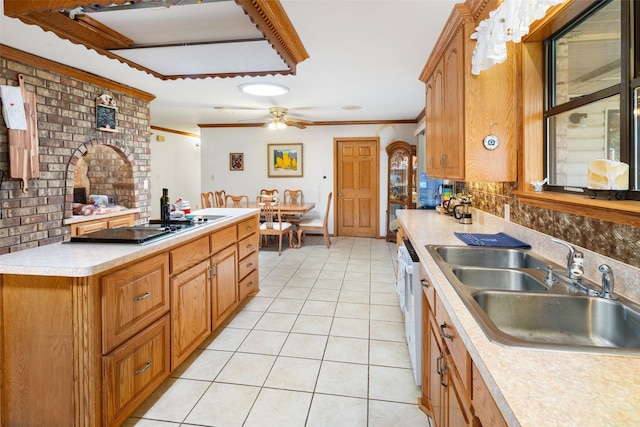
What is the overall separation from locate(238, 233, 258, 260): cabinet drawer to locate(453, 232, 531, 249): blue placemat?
185 cm

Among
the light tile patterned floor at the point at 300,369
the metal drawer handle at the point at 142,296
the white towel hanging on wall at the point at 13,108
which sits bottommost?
the light tile patterned floor at the point at 300,369

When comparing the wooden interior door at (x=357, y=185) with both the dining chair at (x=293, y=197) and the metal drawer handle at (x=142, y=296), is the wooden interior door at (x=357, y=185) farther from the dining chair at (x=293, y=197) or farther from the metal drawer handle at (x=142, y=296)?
the metal drawer handle at (x=142, y=296)

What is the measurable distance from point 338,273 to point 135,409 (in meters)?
2.88

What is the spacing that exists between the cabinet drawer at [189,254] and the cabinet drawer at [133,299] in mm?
80

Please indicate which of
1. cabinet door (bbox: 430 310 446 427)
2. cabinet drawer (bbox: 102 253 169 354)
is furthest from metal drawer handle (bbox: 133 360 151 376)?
cabinet door (bbox: 430 310 446 427)

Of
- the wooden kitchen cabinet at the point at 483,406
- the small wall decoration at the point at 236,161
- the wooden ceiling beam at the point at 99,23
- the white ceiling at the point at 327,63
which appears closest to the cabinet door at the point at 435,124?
the white ceiling at the point at 327,63

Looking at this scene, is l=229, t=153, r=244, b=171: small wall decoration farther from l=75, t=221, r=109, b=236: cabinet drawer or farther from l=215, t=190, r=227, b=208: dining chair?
l=75, t=221, r=109, b=236: cabinet drawer

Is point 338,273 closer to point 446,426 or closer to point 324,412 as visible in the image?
point 324,412

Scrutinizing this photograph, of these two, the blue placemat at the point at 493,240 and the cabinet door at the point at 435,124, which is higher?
the cabinet door at the point at 435,124

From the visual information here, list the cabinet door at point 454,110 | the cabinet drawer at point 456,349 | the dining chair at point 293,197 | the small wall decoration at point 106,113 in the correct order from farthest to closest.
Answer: the dining chair at point 293,197
the small wall decoration at point 106,113
the cabinet door at point 454,110
the cabinet drawer at point 456,349

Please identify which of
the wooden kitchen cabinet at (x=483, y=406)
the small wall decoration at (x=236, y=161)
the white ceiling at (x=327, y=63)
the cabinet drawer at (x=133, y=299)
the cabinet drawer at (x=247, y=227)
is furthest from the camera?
the small wall decoration at (x=236, y=161)

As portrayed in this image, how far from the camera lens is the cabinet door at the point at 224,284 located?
2.60 meters

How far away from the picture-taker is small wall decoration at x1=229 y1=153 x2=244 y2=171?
7.26 meters

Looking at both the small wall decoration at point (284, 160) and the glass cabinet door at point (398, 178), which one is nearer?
the glass cabinet door at point (398, 178)
